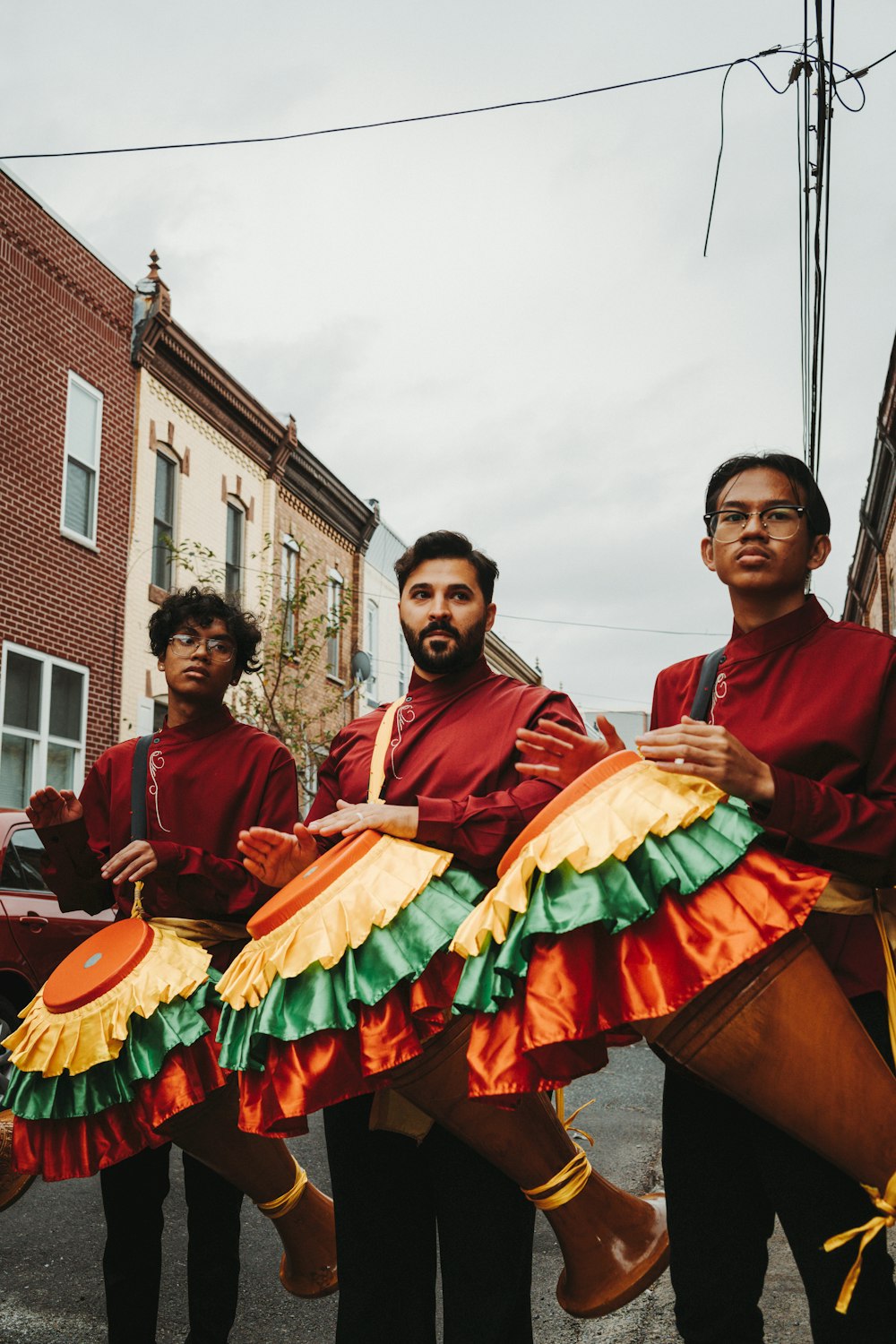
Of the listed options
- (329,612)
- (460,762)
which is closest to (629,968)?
(460,762)

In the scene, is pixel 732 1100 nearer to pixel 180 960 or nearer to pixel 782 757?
pixel 782 757

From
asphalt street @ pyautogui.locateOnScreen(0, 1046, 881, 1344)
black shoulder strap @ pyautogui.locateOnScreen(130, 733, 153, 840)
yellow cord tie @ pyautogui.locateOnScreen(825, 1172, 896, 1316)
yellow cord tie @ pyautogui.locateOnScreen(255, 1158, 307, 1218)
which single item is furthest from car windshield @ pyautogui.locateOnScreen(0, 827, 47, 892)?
yellow cord tie @ pyautogui.locateOnScreen(825, 1172, 896, 1316)

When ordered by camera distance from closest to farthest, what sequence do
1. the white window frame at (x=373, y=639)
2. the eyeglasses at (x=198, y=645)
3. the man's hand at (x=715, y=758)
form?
the man's hand at (x=715, y=758) → the eyeglasses at (x=198, y=645) → the white window frame at (x=373, y=639)

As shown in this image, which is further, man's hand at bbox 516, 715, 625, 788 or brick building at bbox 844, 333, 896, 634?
brick building at bbox 844, 333, 896, 634

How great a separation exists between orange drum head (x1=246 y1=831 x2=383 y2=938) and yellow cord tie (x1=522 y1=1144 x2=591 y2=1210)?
74 centimetres

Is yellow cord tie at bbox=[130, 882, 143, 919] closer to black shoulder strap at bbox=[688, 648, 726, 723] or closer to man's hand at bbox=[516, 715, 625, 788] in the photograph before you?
man's hand at bbox=[516, 715, 625, 788]

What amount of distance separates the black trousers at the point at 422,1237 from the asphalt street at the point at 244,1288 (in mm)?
1404

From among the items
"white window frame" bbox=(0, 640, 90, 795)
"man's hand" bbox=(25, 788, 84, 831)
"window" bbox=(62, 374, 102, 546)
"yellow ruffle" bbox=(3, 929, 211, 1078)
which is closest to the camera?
"yellow ruffle" bbox=(3, 929, 211, 1078)

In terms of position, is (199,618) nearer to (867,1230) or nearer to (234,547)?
(867,1230)

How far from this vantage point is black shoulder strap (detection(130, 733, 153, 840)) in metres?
3.47

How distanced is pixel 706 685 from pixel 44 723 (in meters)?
11.7

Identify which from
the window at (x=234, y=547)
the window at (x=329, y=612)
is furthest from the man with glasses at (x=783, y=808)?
the window at (x=329, y=612)

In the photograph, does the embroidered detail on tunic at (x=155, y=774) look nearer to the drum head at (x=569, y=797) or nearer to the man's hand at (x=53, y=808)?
the man's hand at (x=53, y=808)

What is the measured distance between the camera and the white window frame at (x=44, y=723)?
41.7 ft
